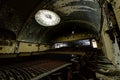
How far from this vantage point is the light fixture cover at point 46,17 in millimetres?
6546

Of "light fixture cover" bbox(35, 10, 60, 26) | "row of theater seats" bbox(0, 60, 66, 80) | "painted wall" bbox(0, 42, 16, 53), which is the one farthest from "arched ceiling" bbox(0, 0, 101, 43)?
"row of theater seats" bbox(0, 60, 66, 80)

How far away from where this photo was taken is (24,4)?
228 inches

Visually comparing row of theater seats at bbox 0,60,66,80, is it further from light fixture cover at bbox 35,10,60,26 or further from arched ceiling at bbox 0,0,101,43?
light fixture cover at bbox 35,10,60,26

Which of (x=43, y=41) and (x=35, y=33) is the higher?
(x=35, y=33)

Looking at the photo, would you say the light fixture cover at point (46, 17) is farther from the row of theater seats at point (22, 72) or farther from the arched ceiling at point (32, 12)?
the row of theater seats at point (22, 72)

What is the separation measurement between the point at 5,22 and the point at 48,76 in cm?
498

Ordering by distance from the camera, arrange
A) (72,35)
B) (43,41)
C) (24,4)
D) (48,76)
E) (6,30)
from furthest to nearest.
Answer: (72,35) < (43,41) < (6,30) < (24,4) < (48,76)

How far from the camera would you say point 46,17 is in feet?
22.0

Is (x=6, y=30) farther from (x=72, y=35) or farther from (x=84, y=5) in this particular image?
(x=72, y=35)

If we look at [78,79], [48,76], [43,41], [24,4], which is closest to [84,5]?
[24,4]

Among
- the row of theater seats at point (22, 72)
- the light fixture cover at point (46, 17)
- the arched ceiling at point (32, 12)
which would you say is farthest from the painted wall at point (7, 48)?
the row of theater seats at point (22, 72)

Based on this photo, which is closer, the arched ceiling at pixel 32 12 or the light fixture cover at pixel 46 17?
the arched ceiling at pixel 32 12

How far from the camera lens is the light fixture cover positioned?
6.55 meters

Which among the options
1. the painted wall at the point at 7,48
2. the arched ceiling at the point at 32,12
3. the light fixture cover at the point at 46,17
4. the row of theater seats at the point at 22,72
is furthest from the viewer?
the light fixture cover at the point at 46,17
